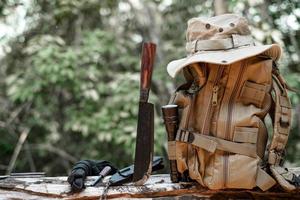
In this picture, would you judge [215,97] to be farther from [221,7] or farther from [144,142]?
[221,7]

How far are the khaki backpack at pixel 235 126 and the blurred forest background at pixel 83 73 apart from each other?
1.76m

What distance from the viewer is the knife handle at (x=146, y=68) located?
1689 millimetres

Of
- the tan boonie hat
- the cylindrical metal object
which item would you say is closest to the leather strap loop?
the cylindrical metal object

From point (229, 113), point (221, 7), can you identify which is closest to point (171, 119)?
point (229, 113)

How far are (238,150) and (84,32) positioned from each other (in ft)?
9.91

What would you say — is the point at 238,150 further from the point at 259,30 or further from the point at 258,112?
the point at 259,30

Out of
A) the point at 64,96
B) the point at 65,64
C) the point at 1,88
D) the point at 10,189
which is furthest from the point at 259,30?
the point at 1,88

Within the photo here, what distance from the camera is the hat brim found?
149 cm

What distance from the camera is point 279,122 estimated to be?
5.21 feet

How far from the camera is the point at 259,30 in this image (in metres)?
3.15

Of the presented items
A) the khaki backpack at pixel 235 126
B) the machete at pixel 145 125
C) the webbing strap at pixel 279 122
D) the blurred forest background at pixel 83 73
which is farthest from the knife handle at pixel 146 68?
the blurred forest background at pixel 83 73

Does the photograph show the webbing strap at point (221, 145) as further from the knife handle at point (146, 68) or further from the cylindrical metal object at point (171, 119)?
the knife handle at point (146, 68)

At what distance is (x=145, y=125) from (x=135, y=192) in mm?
238

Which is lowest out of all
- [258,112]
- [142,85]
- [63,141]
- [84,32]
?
[63,141]
